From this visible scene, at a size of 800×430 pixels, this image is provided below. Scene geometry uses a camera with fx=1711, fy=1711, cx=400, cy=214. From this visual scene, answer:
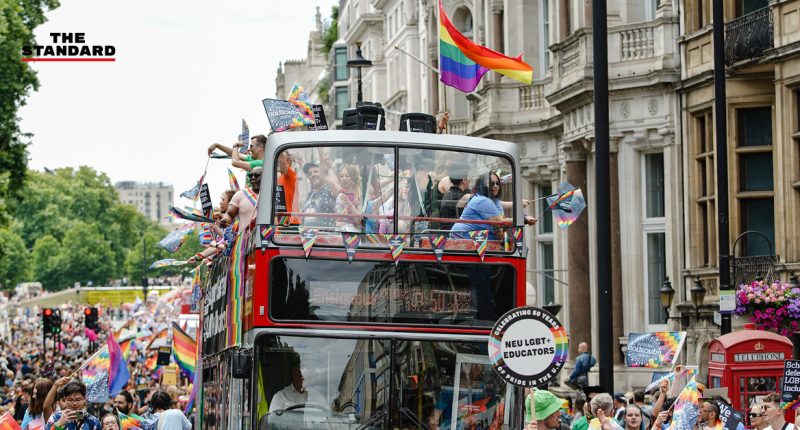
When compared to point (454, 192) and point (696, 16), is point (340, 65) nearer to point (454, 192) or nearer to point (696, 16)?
point (696, 16)

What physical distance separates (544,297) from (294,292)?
82.5 ft

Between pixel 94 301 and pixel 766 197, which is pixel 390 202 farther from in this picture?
pixel 94 301

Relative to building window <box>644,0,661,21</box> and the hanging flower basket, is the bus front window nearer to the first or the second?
the hanging flower basket

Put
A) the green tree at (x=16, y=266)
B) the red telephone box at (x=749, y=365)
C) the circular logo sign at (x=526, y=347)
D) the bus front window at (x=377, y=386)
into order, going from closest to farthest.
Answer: the circular logo sign at (x=526, y=347)
the bus front window at (x=377, y=386)
the red telephone box at (x=749, y=365)
the green tree at (x=16, y=266)

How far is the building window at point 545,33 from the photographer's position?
129 ft

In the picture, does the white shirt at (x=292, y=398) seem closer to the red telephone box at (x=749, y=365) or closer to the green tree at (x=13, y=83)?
the red telephone box at (x=749, y=365)

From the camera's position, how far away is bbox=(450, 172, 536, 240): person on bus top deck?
49.7 ft

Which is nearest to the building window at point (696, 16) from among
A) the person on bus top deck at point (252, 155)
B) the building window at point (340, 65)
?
the person on bus top deck at point (252, 155)

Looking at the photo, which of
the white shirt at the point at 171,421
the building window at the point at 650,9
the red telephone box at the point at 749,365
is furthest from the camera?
the building window at the point at 650,9

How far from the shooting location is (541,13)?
130ft

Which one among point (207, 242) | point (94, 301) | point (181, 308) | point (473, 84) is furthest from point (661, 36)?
point (94, 301)

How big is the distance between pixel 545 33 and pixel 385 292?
2534 cm

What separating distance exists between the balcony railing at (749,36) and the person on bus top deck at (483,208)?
10740mm

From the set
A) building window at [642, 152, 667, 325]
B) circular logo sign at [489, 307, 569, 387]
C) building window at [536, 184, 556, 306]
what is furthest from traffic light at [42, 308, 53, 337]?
circular logo sign at [489, 307, 569, 387]
